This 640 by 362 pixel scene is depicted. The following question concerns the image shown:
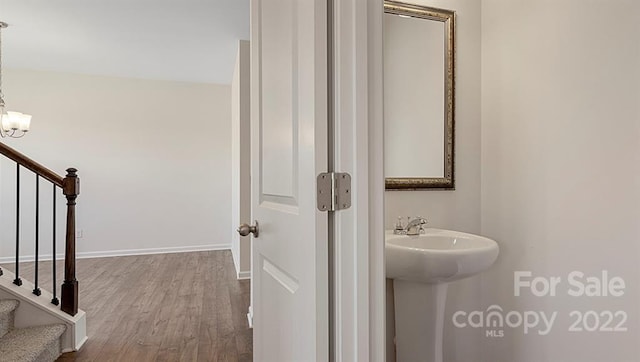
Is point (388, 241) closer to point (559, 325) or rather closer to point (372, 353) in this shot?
point (372, 353)

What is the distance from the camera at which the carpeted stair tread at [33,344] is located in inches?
70.4

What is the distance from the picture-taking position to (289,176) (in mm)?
953

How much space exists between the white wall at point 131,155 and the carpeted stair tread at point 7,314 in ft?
9.98

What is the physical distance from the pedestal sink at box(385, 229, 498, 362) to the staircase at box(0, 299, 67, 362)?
185cm

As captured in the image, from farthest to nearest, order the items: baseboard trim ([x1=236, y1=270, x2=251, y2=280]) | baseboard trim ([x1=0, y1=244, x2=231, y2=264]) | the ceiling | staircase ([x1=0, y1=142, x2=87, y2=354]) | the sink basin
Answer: baseboard trim ([x1=0, y1=244, x2=231, y2=264]) → baseboard trim ([x1=236, y1=270, x2=251, y2=280]) → the ceiling → staircase ([x1=0, y1=142, x2=87, y2=354]) → the sink basin

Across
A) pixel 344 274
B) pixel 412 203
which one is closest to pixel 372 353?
pixel 344 274

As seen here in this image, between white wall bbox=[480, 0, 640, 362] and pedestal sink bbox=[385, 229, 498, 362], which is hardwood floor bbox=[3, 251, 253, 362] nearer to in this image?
pedestal sink bbox=[385, 229, 498, 362]

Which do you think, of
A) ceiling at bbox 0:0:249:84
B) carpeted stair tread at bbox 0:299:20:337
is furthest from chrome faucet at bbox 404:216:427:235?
ceiling at bbox 0:0:249:84

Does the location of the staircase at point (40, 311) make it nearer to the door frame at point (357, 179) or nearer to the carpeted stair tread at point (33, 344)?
the carpeted stair tread at point (33, 344)

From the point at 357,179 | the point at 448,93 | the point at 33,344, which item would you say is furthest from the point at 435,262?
the point at 33,344

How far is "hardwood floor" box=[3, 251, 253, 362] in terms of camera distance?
7.16 feet

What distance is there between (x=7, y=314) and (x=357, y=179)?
2.33 meters

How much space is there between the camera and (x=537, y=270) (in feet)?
4.95

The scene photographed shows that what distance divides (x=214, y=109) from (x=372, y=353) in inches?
199
